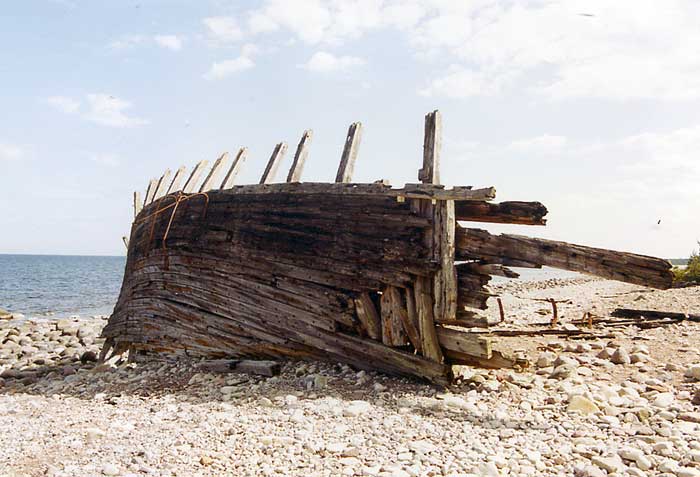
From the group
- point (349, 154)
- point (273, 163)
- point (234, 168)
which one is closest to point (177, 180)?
point (234, 168)

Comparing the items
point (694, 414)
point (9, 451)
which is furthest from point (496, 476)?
point (9, 451)

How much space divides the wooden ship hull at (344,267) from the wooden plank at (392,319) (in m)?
0.01

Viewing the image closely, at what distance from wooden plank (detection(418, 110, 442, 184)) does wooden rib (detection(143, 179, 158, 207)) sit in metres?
7.73

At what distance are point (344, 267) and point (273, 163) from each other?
2665 mm

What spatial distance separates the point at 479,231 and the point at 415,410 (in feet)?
7.42

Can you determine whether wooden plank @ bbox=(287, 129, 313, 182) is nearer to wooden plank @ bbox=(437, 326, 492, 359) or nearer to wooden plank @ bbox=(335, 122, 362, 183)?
wooden plank @ bbox=(335, 122, 362, 183)

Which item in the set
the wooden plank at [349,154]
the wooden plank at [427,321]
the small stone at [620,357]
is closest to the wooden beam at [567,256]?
the wooden plank at [427,321]

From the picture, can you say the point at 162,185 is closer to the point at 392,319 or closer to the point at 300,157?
the point at 300,157

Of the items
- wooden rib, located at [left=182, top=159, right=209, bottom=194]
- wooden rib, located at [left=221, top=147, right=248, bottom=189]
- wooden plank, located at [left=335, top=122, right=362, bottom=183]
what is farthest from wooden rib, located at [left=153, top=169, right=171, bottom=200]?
wooden plank, located at [left=335, top=122, right=362, bottom=183]

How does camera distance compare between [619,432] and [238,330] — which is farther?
[238,330]

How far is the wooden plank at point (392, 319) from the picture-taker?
657 centimetres

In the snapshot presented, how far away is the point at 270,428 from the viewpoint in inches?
192

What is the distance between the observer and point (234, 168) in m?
9.59

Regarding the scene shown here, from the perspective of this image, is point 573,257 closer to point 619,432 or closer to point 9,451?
point 619,432
